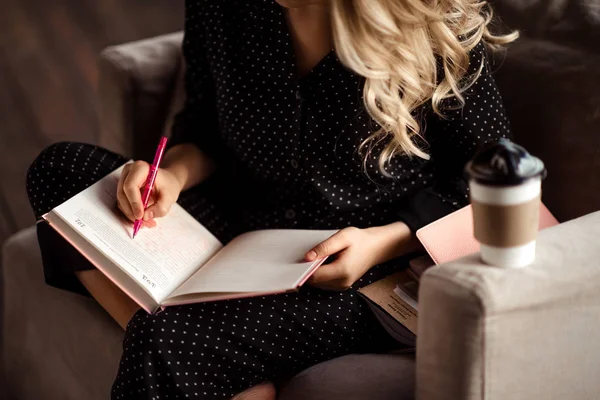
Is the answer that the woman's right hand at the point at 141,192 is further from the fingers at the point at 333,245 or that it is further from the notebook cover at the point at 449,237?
the notebook cover at the point at 449,237

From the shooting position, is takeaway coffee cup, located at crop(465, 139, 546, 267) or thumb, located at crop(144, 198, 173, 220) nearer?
takeaway coffee cup, located at crop(465, 139, 546, 267)

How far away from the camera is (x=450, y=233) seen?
102cm

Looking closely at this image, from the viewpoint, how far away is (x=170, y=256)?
1047 mm

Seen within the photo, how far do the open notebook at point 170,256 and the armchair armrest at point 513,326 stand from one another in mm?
194

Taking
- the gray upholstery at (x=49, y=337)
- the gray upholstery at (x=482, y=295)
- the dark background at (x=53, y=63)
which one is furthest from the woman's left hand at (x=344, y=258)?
the dark background at (x=53, y=63)

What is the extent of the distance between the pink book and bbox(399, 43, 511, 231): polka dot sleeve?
78 mm

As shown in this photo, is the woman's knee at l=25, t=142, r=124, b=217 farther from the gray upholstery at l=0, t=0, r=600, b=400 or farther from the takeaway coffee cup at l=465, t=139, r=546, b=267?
the takeaway coffee cup at l=465, t=139, r=546, b=267

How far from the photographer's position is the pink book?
1005mm

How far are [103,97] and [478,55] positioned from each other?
715 millimetres

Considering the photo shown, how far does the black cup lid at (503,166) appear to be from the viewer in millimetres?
716

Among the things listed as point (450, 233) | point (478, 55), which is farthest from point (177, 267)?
point (478, 55)

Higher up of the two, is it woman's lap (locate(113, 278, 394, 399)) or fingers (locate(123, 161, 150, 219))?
fingers (locate(123, 161, 150, 219))

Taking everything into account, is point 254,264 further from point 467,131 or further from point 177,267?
point 467,131

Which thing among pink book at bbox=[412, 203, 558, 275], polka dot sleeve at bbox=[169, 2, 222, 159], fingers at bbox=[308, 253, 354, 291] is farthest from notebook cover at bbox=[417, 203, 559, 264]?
polka dot sleeve at bbox=[169, 2, 222, 159]
